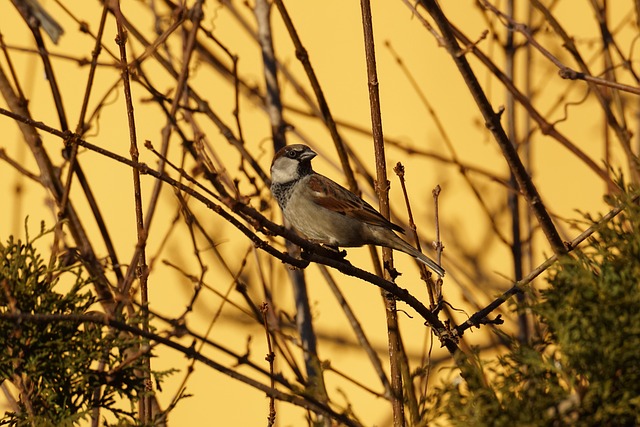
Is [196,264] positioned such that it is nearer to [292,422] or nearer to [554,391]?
[292,422]

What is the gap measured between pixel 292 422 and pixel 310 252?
2.55 m

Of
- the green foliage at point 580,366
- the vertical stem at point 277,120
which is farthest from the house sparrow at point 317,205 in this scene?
the green foliage at point 580,366

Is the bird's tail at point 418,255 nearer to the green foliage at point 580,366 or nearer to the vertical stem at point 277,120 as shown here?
the vertical stem at point 277,120

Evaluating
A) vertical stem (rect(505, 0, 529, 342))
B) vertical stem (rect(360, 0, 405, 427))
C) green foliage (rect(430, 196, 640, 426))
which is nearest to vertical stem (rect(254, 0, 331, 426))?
vertical stem (rect(505, 0, 529, 342))

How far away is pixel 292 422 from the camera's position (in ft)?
14.4

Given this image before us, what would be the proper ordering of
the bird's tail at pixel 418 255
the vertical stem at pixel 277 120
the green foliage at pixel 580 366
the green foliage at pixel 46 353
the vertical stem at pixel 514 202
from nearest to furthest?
the green foliage at pixel 580 366 → the green foliage at pixel 46 353 → the bird's tail at pixel 418 255 → the vertical stem at pixel 277 120 → the vertical stem at pixel 514 202

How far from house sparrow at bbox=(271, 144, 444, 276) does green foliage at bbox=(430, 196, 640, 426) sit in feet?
5.26

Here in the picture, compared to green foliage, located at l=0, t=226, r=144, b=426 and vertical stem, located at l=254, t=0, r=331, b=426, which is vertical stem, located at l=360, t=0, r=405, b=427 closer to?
green foliage, located at l=0, t=226, r=144, b=426

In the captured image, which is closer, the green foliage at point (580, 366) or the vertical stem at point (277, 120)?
the green foliage at point (580, 366)

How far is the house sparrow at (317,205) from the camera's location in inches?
128

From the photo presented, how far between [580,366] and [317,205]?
6.47ft

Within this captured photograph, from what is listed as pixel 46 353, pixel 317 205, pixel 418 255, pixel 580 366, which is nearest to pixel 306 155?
pixel 317 205

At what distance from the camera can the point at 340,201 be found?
335cm

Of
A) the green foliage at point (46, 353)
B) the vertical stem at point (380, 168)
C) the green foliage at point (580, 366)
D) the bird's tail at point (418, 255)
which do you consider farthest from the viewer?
the bird's tail at point (418, 255)
